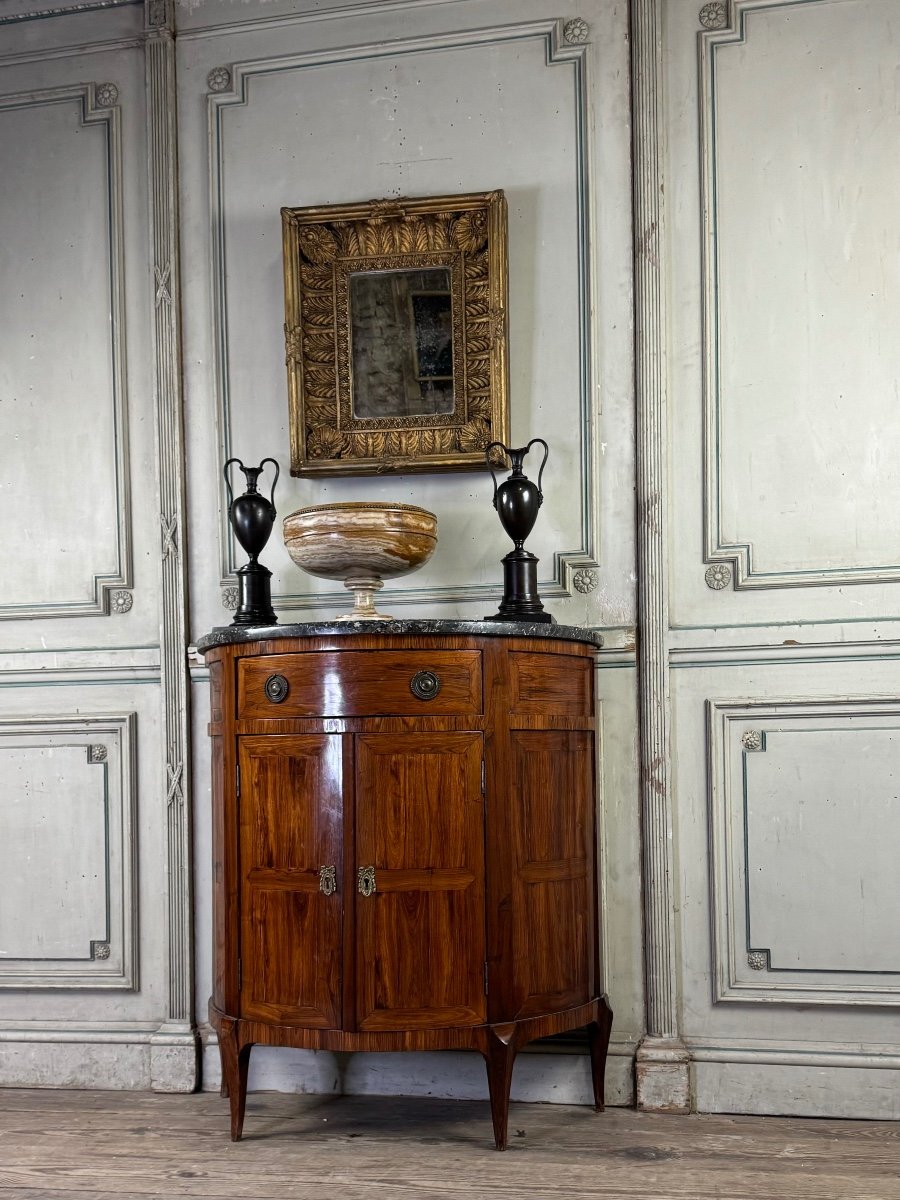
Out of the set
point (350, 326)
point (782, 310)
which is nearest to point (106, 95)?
point (350, 326)

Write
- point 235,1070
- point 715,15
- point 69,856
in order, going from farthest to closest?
point 69,856 → point 715,15 → point 235,1070

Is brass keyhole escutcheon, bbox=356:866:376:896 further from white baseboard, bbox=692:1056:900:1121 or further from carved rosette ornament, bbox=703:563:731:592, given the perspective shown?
carved rosette ornament, bbox=703:563:731:592

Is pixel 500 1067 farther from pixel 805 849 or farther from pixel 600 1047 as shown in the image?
pixel 805 849

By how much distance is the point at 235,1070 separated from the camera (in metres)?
2.00

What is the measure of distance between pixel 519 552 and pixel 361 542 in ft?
1.03

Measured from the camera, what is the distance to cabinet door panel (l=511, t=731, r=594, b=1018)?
1.96 m

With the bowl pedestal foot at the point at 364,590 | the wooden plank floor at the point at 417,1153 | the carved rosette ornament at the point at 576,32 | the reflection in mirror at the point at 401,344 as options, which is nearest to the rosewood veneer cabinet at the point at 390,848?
the wooden plank floor at the point at 417,1153

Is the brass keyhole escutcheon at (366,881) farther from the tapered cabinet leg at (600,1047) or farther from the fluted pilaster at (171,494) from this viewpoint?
the fluted pilaster at (171,494)

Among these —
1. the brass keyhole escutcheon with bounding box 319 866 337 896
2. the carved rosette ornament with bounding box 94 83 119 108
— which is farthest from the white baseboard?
the carved rosette ornament with bounding box 94 83 119 108

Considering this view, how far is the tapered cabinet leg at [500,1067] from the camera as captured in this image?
1.89 m

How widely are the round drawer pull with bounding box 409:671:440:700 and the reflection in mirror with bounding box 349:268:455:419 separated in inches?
27.5

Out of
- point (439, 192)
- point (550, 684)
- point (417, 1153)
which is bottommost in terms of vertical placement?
point (417, 1153)

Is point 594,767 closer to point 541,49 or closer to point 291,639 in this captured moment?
point 291,639

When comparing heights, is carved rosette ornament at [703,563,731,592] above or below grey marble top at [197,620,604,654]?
above
